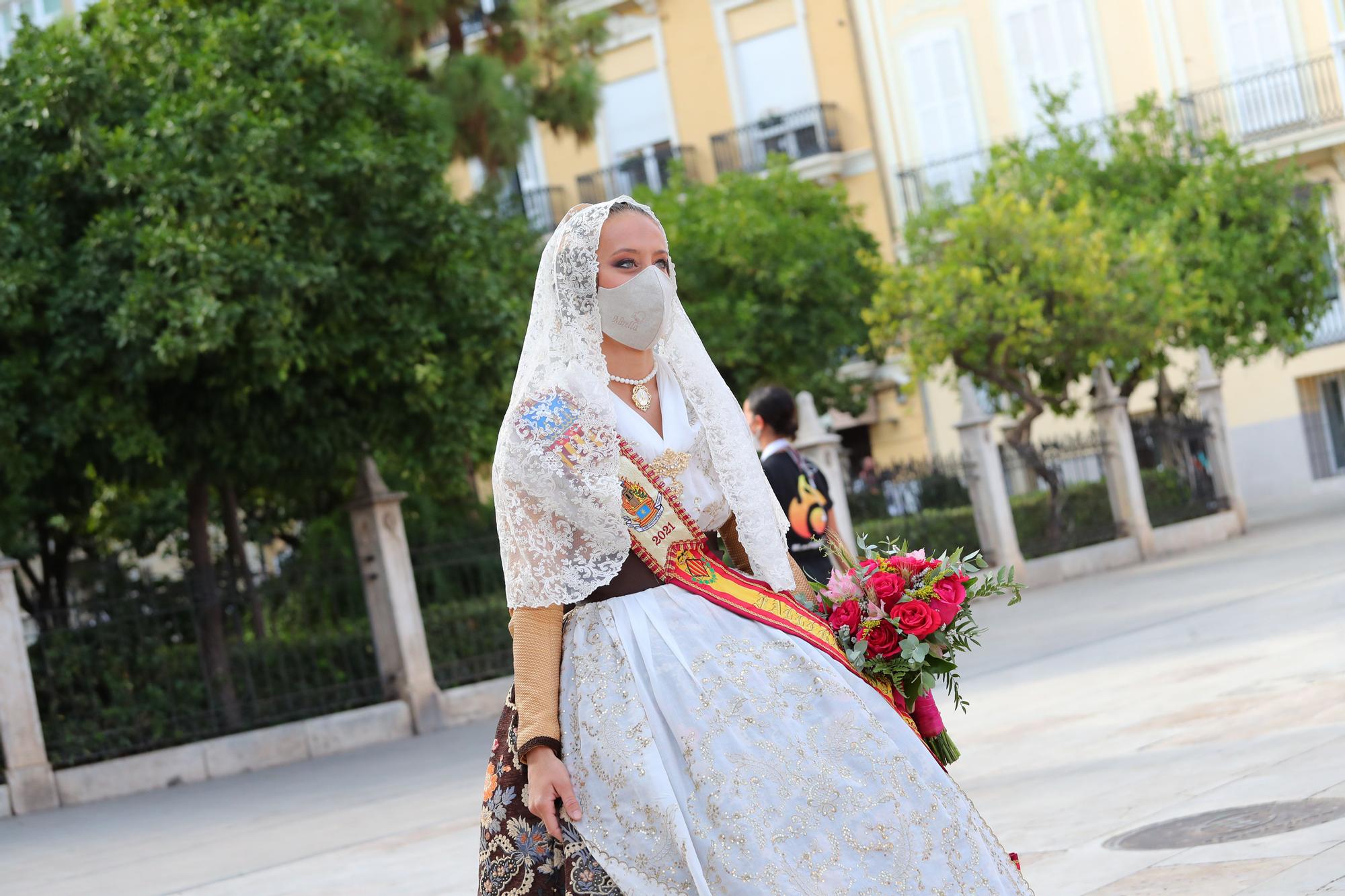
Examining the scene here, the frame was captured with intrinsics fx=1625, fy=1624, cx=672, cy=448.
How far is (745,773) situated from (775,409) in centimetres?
444

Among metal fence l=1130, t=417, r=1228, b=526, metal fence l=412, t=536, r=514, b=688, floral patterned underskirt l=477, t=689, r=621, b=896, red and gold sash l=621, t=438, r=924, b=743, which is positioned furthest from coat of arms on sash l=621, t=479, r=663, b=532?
metal fence l=1130, t=417, r=1228, b=526

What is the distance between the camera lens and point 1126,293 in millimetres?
19406

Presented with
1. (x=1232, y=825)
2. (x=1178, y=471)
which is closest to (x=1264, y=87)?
(x=1178, y=471)

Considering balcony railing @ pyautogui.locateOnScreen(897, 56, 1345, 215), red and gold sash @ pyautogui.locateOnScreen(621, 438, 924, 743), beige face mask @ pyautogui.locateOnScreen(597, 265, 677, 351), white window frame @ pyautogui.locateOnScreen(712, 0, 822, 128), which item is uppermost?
white window frame @ pyautogui.locateOnScreen(712, 0, 822, 128)

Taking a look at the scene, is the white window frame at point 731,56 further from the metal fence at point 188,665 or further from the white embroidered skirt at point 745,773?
the white embroidered skirt at point 745,773

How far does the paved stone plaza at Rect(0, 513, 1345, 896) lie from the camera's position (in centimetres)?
513

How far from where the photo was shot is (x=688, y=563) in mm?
3391

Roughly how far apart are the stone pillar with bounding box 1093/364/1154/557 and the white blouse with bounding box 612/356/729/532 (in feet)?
61.5

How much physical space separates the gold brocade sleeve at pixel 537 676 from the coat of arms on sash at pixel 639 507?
23 centimetres

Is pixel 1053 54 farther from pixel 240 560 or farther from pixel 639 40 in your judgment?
pixel 240 560

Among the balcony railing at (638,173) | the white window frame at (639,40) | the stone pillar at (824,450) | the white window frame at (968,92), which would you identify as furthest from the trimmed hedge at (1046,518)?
the white window frame at (639,40)

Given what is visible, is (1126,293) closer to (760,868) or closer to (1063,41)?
(1063,41)

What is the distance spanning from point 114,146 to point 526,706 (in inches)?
409

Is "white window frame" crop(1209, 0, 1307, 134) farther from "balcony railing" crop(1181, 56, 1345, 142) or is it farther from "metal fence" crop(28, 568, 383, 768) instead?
"metal fence" crop(28, 568, 383, 768)
